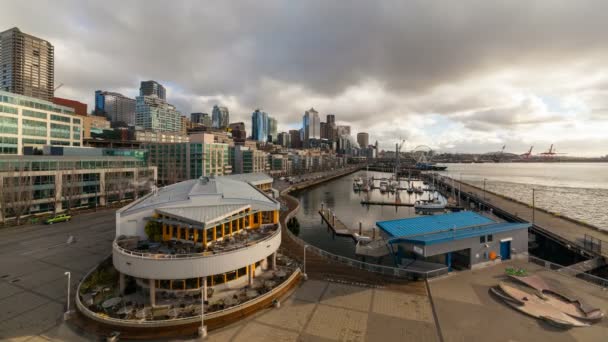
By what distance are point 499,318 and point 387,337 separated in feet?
28.0

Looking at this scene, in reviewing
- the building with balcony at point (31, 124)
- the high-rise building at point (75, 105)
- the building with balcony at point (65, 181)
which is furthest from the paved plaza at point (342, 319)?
the high-rise building at point (75, 105)

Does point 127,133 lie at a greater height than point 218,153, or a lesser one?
greater

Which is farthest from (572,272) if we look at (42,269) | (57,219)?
(57,219)

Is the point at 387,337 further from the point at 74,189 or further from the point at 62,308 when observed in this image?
the point at 74,189

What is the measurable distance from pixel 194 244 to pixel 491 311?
24.2m

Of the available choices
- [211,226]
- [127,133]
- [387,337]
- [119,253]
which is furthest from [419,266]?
[127,133]

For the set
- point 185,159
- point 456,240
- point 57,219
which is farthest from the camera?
point 185,159

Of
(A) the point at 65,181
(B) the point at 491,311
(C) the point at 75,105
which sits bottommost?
(B) the point at 491,311

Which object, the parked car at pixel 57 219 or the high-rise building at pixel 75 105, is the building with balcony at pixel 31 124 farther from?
the high-rise building at pixel 75 105

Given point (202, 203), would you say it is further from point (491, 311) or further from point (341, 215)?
point (341, 215)

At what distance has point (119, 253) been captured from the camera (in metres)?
21.7

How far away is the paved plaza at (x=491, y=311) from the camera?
16.6 m

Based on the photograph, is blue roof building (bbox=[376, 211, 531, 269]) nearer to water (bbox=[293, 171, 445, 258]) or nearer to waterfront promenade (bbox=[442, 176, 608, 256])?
water (bbox=[293, 171, 445, 258])

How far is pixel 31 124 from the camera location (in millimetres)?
67625
